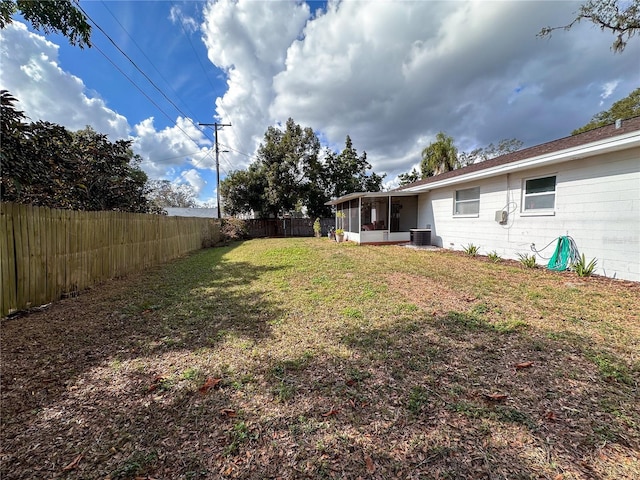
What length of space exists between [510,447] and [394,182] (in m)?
32.1

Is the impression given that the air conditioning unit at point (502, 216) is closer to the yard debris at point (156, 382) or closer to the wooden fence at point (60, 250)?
the yard debris at point (156, 382)

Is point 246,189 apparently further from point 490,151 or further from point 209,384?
point 490,151

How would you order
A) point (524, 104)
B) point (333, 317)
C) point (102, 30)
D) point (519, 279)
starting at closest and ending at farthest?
1. point (333, 317)
2. point (519, 279)
3. point (102, 30)
4. point (524, 104)

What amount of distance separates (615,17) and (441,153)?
1088 cm

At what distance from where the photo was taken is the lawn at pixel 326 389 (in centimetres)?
143

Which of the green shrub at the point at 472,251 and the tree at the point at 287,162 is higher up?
the tree at the point at 287,162

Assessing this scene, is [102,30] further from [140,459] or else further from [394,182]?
[394,182]

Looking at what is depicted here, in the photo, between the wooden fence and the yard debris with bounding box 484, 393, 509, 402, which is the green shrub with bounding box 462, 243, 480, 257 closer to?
the yard debris with bounding box 484, 393, 509, 402

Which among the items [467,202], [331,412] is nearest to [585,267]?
[467,202]

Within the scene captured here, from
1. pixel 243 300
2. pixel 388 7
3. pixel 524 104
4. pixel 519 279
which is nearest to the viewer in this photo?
pixel 243 300

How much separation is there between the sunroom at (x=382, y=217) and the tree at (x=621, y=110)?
13.9 m

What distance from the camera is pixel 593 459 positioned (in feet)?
4.61

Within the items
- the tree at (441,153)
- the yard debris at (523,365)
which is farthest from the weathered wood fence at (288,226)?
the yard debris at (523,365)

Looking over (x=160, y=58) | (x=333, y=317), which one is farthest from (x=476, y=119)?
(x=333, y=317)
